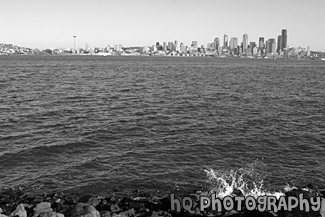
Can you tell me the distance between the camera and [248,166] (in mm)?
20297

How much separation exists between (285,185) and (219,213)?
21.8ft

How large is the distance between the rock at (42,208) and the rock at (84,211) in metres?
1.15

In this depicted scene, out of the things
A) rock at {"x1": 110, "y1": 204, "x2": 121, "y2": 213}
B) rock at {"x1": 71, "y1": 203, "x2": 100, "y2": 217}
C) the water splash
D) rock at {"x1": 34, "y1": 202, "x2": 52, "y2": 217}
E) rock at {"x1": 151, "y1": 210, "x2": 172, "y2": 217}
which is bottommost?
the water splash

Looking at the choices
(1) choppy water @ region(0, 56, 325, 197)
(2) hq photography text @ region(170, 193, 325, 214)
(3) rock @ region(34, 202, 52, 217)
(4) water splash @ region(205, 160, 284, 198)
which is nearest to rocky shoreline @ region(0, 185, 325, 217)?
(3) rock @ region(34, 202, 52, 217)

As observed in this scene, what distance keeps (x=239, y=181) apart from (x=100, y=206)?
782 centimetres

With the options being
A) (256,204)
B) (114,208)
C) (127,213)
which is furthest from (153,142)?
(256,204)

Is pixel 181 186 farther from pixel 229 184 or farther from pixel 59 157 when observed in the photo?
pixel 59 157

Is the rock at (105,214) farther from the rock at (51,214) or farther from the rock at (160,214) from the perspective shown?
the rock at (160,214)

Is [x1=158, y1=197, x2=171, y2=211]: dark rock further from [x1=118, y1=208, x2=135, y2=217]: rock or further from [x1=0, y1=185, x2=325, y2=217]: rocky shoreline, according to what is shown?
[x1=118, y1=208, x2=135, y2=217]: rock

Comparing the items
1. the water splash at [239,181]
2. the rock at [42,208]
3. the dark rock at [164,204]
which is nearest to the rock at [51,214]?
the rock at [42,208]

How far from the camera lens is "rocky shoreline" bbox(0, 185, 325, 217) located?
40.2 feet

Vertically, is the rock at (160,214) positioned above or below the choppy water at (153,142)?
above

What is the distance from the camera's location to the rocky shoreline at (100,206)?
12258mm

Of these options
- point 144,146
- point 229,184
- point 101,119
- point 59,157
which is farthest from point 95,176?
point 101,119
